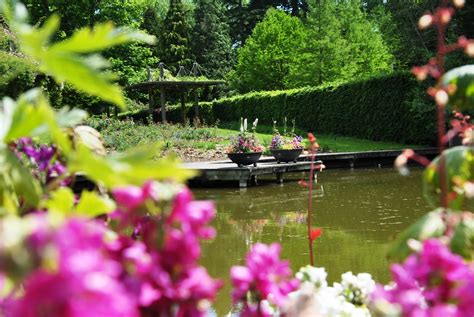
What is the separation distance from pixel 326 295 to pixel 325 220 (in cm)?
642

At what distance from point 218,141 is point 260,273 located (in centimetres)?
1743

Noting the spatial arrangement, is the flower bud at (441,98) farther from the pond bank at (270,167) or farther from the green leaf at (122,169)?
the pond bank at (270,167)

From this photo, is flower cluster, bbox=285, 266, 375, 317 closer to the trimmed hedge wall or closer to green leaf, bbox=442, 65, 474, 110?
green leaf, bbox=442, 65, 474, 110

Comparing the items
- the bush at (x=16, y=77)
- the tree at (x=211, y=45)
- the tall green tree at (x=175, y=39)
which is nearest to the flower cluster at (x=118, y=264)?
the bush at (x=16, y=77)

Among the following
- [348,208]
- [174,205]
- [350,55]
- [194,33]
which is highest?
[194,33]

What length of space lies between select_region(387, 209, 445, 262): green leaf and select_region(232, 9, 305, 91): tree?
31300 mm

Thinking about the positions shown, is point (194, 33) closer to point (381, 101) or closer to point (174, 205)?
point (381, 101)

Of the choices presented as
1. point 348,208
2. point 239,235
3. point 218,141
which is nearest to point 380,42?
point 218,141

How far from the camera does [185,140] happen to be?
17562 mm

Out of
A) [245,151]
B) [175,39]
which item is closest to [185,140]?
[245,151]

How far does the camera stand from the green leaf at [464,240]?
915mm

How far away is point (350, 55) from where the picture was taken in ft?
92.9

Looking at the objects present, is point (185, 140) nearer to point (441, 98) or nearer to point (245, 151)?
point (245, 151)

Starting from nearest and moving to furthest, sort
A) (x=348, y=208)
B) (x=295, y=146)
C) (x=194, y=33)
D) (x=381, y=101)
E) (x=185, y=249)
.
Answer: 1. (x=185, y=249)
2. (x=348, y=208)
3. (x=295, y=146)
4. (x=381, y=101)
5. (x=194, y=33)
